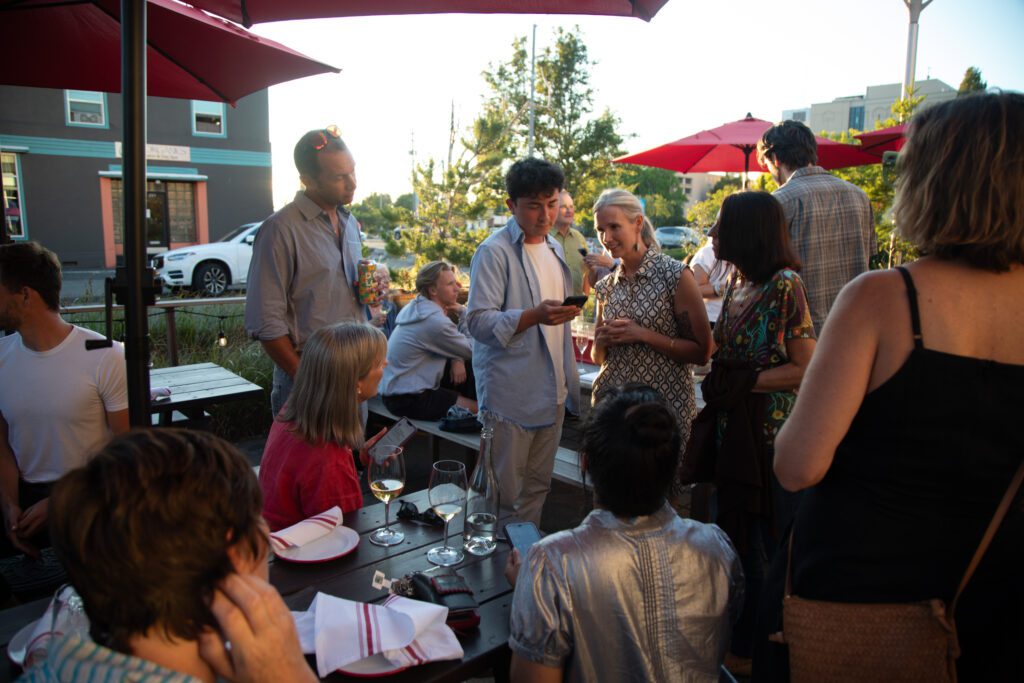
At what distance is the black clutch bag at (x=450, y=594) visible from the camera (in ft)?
5.14

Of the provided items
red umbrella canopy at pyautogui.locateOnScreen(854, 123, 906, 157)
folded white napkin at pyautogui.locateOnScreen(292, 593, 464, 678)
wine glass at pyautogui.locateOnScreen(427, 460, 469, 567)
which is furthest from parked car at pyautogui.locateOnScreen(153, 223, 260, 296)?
folded white napkin at pyautogui.locateOnScreen(292, 593, 464, 678)

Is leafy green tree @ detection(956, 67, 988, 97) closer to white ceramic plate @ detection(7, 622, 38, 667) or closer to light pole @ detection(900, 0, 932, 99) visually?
light pole @ detection(900, 0, 932, 99)

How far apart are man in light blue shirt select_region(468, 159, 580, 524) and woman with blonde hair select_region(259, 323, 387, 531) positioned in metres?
0.89

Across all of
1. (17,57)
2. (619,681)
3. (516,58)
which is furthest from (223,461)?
(516,58)

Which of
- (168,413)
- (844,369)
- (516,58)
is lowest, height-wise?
(168,413)

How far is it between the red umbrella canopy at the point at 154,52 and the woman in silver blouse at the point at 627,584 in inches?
103

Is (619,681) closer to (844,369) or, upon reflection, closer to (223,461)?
(844,369)

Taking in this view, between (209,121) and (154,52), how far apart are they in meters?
22.7

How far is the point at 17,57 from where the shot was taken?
3340mm

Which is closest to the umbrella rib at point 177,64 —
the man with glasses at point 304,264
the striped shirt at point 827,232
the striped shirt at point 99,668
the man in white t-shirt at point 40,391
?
the man with glasses at point 304,264

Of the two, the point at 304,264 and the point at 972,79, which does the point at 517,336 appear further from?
the point at 972,79

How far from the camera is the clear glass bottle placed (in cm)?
190

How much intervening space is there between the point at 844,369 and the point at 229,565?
3.76 ft

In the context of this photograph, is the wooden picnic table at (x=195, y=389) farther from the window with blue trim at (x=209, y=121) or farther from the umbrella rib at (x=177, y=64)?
the window with blue trim at (x=209, y=121)
